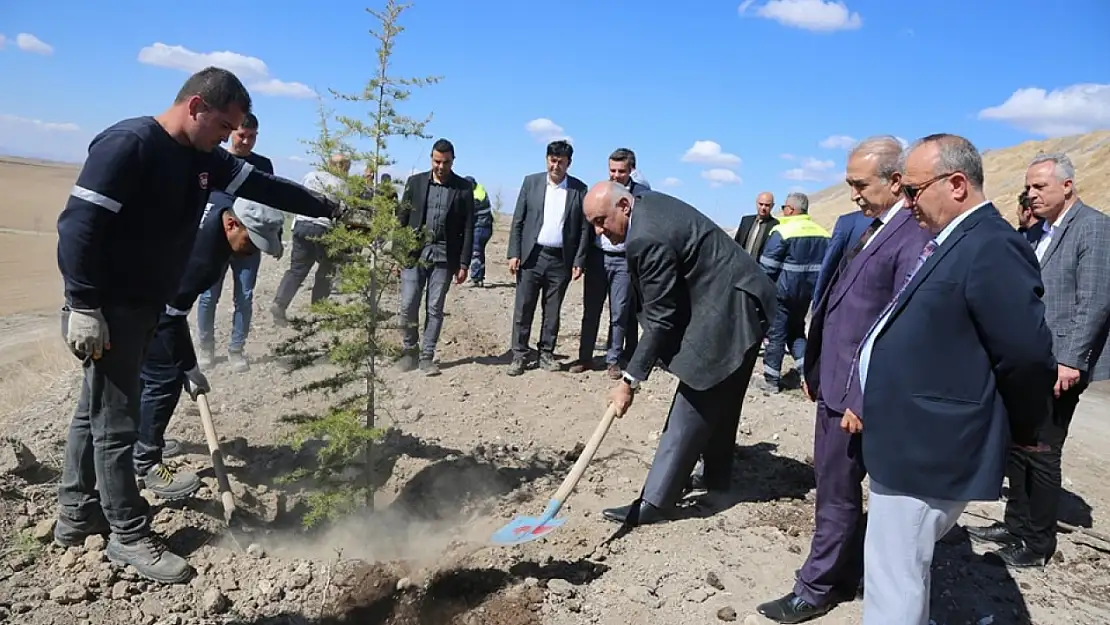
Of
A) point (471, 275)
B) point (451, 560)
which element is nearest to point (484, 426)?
point (451, 560)

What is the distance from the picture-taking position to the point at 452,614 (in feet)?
12.2

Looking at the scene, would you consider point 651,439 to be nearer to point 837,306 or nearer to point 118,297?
point 837,306

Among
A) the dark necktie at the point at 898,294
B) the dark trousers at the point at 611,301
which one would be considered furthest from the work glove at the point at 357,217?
the dark trousers at the point at 611,301

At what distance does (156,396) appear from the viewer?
4457 mm

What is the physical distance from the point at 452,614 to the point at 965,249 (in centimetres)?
285

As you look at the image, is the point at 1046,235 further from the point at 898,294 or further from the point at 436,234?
the point at 436,234

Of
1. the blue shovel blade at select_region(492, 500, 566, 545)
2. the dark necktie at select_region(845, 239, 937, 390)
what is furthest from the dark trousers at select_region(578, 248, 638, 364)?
the dark necktie at select_region(845, 239, 937, 390)

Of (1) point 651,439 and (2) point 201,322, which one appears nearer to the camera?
(1) point 651,439

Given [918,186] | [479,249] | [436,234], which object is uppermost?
[918,186]

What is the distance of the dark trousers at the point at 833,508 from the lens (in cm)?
340

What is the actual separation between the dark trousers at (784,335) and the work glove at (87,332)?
601 centimetres

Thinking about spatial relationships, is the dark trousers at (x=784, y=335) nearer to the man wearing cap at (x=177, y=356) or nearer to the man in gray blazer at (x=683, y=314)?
the man in gray blazer at (x=683, y=314)

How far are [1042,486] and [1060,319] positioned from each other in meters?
0.96

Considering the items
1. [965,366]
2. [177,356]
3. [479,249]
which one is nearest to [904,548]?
[965,366]
